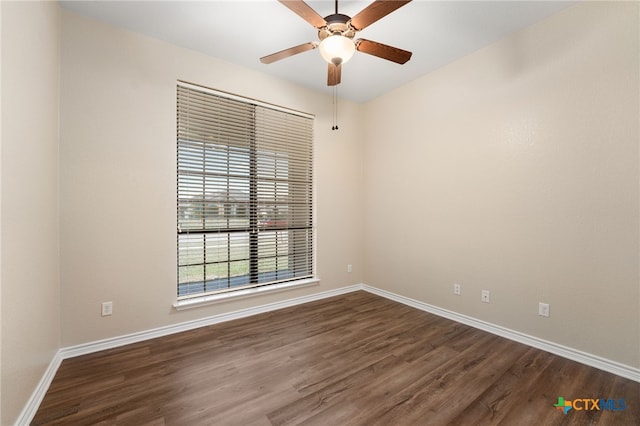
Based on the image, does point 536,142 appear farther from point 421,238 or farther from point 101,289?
point 101,289

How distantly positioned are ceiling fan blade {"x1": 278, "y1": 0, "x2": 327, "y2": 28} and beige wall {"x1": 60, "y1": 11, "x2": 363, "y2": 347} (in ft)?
5.14

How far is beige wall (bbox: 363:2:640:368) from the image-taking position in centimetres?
199

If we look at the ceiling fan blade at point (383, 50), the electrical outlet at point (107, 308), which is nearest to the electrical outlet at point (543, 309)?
the ceiling fan blade at point (383, 50)

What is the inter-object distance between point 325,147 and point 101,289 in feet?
9.61

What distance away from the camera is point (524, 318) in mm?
2479

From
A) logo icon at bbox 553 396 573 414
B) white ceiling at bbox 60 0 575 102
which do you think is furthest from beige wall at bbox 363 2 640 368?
logo icon at bbox 553 396 573 414

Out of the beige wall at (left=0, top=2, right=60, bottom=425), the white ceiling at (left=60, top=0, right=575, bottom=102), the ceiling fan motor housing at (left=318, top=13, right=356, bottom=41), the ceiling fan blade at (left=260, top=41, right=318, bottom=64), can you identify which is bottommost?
the beige wall at (left=0, top=2, right=60, bottom=425)

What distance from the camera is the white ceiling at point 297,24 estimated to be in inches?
85.6

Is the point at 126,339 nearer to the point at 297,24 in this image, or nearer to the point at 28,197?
the point at 28,197

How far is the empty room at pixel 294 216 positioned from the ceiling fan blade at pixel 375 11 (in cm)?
3

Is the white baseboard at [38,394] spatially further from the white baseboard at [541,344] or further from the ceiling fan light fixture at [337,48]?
the white baseboard at [541,344]

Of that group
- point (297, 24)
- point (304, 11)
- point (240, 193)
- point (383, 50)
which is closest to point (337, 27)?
point (304, 11)

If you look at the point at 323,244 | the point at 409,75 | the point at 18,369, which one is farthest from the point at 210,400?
the point at 409,75

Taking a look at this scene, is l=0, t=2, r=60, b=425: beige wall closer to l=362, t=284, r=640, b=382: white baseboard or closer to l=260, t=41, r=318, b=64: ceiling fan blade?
l=260, t=41, r=318, b=64: ceiling fan blade
